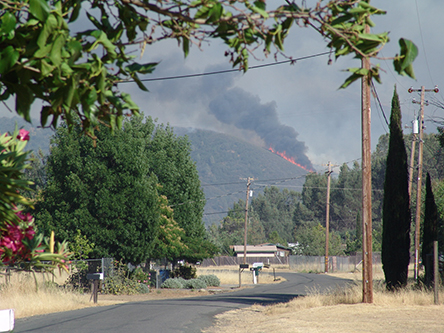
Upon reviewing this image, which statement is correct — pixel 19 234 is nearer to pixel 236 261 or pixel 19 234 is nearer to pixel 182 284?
pixel 182 284

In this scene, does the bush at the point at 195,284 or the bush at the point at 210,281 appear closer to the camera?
the bush at the point at 195,284

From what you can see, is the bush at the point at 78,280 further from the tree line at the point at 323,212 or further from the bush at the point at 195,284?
the tree line at the point at 323,212

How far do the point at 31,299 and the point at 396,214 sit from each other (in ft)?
50.3

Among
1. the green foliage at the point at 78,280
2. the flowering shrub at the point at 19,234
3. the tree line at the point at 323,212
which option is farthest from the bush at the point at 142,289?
the tree line at the point at 323,212

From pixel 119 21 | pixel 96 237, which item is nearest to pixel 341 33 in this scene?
pixel 119 21

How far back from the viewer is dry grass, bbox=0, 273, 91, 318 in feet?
53.8

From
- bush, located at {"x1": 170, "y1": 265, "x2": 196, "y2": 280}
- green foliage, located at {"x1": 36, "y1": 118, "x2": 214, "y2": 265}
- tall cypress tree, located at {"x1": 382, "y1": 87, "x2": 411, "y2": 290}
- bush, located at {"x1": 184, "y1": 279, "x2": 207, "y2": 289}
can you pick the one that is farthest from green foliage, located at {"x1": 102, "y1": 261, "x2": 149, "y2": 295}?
tall cypress tree, located at {"x1": 382, "y1": 87, "x2": 411, "y2": 290}

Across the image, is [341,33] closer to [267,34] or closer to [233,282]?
[267,34]

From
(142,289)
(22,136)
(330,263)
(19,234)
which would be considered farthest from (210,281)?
(22,136)

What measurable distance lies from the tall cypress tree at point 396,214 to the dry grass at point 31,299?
12731 millimetres

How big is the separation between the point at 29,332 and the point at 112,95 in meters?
10.9

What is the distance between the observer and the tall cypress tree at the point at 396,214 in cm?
1986

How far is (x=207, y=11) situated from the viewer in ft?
8.73

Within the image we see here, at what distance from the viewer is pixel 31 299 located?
17.4 metres
